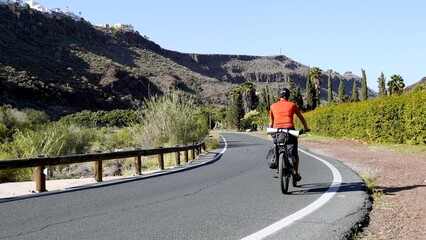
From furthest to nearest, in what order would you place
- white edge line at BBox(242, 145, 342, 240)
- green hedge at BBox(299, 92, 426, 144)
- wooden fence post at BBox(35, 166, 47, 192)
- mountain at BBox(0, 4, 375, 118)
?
1. mountain at BBox(0, 4, 375, 118)
2. green hedge at BBox(299, 92, 426, 144)
3. wooden fence post at BBox(35, 166, 47, 192)
4. white edge line at BBox(242, 145, 342, 240)

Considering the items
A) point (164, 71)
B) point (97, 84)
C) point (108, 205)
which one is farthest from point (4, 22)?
point (108, 205)

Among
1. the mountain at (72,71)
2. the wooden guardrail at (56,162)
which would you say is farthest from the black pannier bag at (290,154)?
the mountain at (72,71)

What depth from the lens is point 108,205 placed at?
7996mm

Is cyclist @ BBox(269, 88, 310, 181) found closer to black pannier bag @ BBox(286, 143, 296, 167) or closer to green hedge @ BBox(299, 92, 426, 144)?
black pannier bag @ BBox(286, 143, 296, 167)

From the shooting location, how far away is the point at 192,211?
23.8ft

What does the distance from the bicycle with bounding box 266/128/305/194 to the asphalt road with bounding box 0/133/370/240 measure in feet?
1.03

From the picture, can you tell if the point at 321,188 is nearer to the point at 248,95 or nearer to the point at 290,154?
the point at 290,154

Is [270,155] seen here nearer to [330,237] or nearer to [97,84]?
[330,237]

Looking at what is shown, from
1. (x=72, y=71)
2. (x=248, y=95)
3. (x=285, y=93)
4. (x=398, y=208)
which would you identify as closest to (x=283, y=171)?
(x=285, y=93)

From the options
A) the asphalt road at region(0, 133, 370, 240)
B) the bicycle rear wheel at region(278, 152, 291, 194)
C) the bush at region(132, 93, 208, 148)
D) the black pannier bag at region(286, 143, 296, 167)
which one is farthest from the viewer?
the bush at region(132, 93, 208, 148)

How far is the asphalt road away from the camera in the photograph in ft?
19.1

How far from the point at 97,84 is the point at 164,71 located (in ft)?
162

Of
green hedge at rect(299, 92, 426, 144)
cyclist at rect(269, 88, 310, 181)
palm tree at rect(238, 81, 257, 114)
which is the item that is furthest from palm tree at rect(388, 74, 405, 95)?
cyclist at rect(269, 88, 310, 181)

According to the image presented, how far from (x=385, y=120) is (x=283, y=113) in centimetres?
2197
